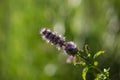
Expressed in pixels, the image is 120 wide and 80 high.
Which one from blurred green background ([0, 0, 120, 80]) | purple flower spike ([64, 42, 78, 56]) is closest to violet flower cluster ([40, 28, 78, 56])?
purple flower spike ([64, 42, 78, 56])

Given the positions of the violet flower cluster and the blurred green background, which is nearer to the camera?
the violet flower cluster

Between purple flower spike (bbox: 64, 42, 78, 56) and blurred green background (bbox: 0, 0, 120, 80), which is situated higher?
blurred green background (bbox: 0, 0, 120, 80)

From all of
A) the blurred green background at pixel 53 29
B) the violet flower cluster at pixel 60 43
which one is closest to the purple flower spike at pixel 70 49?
the violet flower cluster at pixel 60 43

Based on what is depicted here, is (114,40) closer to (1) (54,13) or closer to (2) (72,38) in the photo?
(2) (72,38)

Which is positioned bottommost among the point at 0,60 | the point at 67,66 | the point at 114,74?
the point at 114,74

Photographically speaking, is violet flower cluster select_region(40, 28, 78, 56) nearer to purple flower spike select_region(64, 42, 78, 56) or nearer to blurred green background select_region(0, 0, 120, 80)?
purple flower spike select_region(64, 42, 78, 56)

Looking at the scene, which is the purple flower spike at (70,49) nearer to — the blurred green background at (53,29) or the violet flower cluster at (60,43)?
the violet flower cluster at (60,43)

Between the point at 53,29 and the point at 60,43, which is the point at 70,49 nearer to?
the point at 60,43

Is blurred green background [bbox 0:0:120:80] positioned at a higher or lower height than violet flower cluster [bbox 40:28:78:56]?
higher

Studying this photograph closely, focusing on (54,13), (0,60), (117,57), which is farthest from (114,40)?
(0,60)
